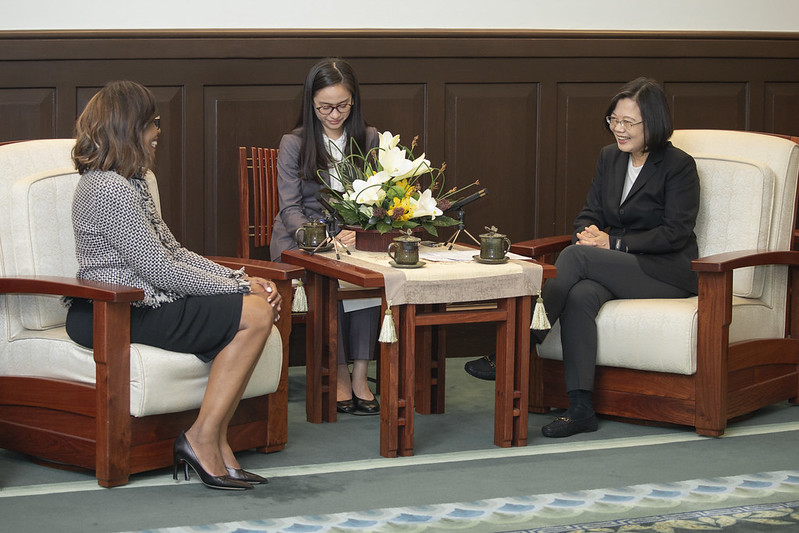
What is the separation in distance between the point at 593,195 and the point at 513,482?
135 cm

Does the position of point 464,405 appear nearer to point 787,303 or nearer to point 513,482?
point 513,482

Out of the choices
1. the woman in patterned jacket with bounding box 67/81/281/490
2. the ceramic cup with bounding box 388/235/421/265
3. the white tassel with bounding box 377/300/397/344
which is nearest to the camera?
the woman in patterned jacket with bounding box 67/81/281/490

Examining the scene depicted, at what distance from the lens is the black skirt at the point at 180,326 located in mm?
2922

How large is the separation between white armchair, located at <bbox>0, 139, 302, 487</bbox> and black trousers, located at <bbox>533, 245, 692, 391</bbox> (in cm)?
89

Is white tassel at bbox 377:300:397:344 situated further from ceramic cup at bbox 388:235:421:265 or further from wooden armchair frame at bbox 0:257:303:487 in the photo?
wooden armchair frame at bbox 0:257:303:487

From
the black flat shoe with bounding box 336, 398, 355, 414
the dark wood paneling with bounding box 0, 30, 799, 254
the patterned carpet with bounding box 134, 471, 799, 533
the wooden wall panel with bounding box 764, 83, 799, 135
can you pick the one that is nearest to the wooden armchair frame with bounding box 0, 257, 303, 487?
the patterned carpet with bounding box 134, 471, 799, 533

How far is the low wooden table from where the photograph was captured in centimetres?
319

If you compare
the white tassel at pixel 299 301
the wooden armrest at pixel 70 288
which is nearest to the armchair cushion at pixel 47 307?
the wooden armrest at pixel 70 288

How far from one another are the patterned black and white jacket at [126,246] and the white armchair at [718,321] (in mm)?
1267

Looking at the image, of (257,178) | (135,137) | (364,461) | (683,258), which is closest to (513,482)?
(364,461)

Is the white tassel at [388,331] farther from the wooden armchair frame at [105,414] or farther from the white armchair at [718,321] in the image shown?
the white armchair at [718,321]

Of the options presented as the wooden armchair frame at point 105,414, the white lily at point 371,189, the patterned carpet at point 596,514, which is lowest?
the patterned carpet at point 596,514

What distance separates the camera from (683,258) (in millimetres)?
3715

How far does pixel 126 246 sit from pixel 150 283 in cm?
12
